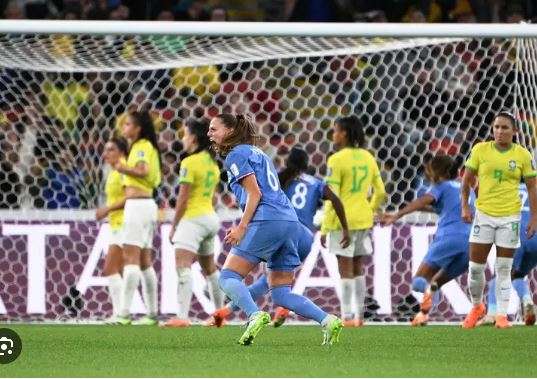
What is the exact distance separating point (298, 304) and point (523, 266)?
163 inches

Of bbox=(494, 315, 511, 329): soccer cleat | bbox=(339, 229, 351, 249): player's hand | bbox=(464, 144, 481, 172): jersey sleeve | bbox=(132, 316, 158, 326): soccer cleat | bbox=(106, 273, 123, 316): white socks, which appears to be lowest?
bbox=(494, 315, 511, 329): soccer cleat

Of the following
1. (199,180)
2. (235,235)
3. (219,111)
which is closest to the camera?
(235,235)

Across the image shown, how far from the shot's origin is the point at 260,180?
983 centimetres

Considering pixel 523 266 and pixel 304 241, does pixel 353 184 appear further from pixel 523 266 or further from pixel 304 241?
pixel 523 266

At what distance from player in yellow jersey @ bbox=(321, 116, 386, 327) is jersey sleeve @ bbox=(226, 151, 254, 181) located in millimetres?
3794

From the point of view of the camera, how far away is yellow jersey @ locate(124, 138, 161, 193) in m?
13.4

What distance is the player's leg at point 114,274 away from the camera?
1385cm

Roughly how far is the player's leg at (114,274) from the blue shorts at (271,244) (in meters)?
4.04

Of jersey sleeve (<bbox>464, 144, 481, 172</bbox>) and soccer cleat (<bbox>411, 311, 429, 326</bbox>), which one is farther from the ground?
jersey sleeve (<bbox>464, 144, 481, 172</bbox>)

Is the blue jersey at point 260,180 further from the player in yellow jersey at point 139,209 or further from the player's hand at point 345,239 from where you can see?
the player in yellow jersey at point 139,209

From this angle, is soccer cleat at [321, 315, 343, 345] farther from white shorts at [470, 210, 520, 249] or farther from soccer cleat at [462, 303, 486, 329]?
soccer cleat at [462, 303, 486, 329]

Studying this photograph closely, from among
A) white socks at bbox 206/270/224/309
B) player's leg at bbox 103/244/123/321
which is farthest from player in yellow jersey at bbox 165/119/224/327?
player's leg at bbox 103/244/123/321

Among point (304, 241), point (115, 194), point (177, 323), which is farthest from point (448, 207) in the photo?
point (115, 194)

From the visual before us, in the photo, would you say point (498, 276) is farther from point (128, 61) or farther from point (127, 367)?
point (127, 367)
